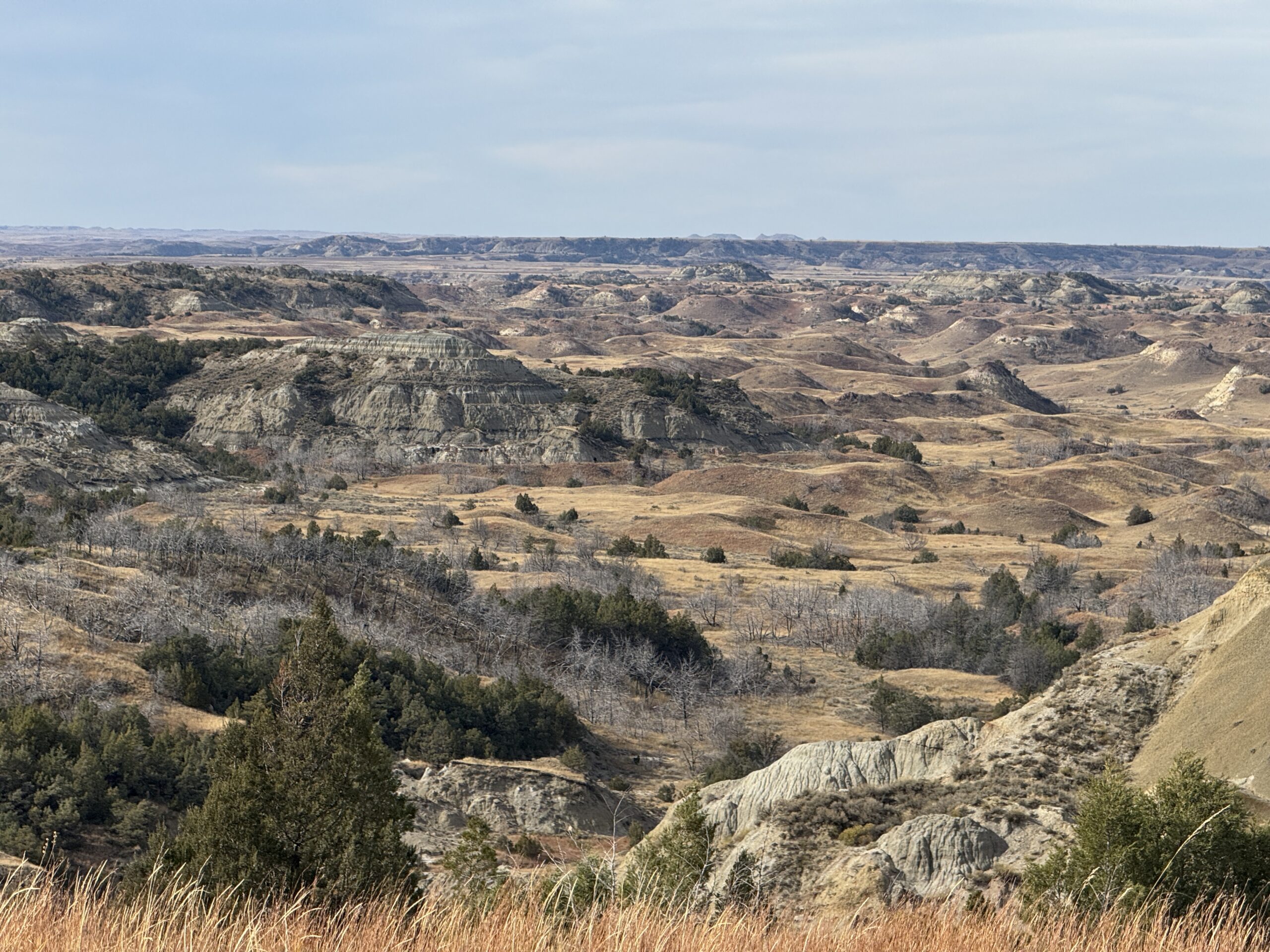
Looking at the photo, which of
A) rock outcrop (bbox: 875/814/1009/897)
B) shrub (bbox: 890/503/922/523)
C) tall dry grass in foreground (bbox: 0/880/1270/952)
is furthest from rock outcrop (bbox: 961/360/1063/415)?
tall dry grass in foreground (bbox: 0/880/1270/952)

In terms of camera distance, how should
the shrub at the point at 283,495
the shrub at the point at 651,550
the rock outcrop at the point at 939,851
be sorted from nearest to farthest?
the rock outcrop at the point at 939,851 → the shrub at the point at 651,550 → the shrub at the point at 283,495

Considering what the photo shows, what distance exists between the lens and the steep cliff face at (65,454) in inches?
2554

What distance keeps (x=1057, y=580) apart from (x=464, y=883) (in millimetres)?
44247

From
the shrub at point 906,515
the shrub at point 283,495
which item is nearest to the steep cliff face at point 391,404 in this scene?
the shrub at point 283,495

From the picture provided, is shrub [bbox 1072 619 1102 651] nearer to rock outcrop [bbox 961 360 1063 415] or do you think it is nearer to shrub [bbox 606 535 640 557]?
shrub [bbox 606 535 640 557]

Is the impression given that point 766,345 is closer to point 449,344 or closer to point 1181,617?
point 449,344

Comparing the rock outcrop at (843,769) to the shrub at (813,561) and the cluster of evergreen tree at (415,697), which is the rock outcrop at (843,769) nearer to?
the cluster of evergreen tree at (415,697)

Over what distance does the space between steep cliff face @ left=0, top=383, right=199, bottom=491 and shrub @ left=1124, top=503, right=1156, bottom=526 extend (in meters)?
54.8

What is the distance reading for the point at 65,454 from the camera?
69.4 meters

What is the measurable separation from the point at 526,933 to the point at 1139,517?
72767 mm

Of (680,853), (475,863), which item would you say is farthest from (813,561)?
(680,853)

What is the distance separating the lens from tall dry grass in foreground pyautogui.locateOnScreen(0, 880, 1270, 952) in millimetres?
6527

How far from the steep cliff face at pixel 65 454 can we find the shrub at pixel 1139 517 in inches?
2158

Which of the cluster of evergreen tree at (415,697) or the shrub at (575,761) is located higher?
the cluster of evergreen tree at (415,697)
